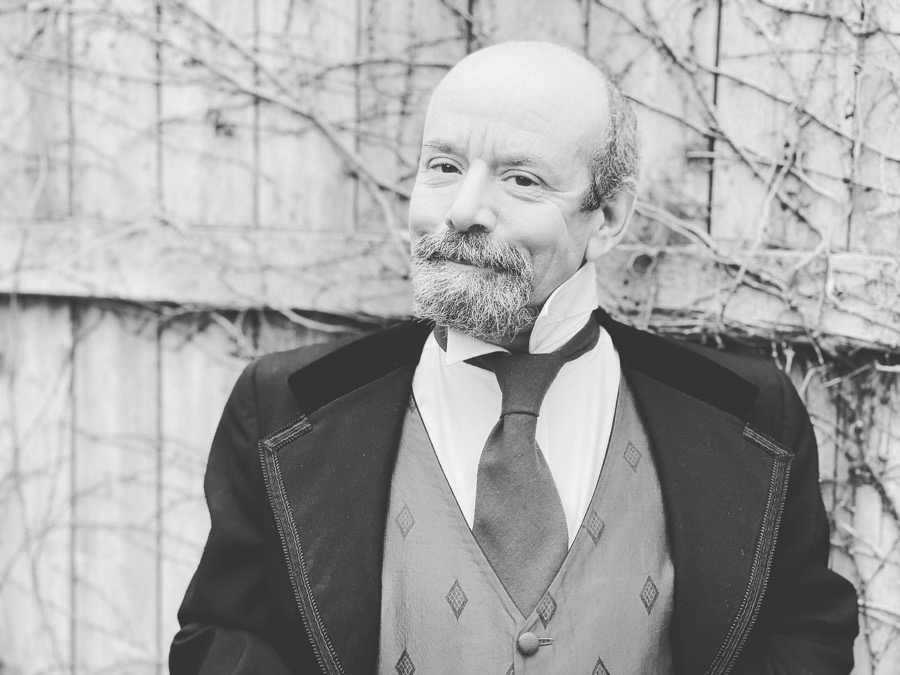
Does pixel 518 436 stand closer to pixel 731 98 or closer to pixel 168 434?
pixel 731 98

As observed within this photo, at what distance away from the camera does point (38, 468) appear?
7.62 feet

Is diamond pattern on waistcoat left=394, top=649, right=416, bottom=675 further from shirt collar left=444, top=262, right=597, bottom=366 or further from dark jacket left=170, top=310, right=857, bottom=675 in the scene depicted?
shirt collar left=444, top=262, right=597, bottom=366

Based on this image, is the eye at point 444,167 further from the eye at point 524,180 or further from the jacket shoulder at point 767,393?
the jacket shoulder at point 767,393

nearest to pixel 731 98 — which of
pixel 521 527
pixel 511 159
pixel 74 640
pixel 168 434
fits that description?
pixel 511 159

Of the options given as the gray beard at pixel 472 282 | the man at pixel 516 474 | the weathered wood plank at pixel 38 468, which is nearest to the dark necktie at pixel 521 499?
the man at pixel 516 474

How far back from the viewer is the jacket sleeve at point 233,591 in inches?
61.5

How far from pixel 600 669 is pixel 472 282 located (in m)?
0.66

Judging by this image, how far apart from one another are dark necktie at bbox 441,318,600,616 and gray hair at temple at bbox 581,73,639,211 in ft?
1.01

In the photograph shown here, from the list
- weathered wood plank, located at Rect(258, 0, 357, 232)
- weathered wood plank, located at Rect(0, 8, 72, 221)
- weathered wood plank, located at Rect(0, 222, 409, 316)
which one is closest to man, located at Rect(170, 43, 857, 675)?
weathered wood plank, located at Rect(0, 222, 409, 316)

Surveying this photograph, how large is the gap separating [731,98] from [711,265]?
358 millimetres

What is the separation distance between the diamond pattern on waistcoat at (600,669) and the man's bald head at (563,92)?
2.48ft

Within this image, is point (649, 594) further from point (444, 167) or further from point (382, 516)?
point (444, 167)

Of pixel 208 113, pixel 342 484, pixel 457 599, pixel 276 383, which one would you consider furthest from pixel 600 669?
pixel 208 113

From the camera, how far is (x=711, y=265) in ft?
6.30
